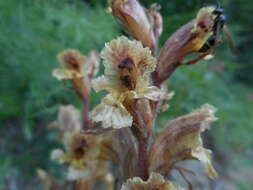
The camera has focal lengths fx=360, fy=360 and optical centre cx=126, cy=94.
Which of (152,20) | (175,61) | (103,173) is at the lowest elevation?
(103,173)

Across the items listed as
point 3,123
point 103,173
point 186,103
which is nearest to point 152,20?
point 103,173

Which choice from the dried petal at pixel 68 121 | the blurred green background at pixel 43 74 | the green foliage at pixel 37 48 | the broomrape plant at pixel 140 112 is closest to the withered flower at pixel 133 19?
the broomrape plant at pixel 140 112

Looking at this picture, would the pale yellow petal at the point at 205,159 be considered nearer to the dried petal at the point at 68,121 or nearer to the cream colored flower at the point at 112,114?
the cream colored flower at the point at 112,114

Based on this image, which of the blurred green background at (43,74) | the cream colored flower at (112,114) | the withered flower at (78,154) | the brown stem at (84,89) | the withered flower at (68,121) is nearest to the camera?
the cream colored flower at (112,114)

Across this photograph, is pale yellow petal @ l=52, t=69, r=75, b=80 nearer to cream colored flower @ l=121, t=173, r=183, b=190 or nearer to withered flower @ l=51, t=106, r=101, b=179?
withered flower @ l=51, t=106, r=101, b=179

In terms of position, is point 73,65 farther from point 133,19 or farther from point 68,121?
point 133,19

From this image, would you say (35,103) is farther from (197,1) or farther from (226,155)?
(226,155)

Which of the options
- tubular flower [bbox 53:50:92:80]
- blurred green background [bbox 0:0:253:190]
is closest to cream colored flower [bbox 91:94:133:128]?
tubular flower [bbox 53:50:92:80]
